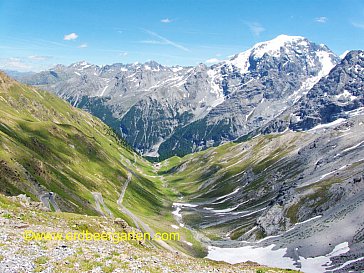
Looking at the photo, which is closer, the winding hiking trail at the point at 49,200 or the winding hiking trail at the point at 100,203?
the winding hiking trail at the point at 49,200

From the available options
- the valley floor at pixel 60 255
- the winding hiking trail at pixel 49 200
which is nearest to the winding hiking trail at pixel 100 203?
the winding hiking trail at pixel 49 200

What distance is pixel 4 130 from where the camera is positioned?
158375mm

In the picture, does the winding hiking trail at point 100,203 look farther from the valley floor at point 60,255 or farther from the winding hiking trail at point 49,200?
the valley floor at point 60,255

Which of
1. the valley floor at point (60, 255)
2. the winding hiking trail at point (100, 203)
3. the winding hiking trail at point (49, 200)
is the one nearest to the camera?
the valley floor at point (60, 255)

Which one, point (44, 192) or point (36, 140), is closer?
point (44, 192)

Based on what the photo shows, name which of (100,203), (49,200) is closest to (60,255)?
(49,200)

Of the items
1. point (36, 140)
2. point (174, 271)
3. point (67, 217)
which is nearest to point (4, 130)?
point (36, 140)

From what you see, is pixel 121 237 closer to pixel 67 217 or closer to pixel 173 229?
pixel 67 217

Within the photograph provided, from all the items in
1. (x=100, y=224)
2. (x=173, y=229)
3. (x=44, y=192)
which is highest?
(x=100, y=224)

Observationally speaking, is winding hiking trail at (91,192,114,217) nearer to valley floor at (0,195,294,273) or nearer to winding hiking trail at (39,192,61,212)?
winding hiking trail at (39,192,61,212)

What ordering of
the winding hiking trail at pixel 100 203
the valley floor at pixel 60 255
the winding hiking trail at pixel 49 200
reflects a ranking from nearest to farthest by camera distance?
the valley floor at pixel 60 255
the winding hiking trail at pixel 49 200
the winding hiking trail at pixel 100 203

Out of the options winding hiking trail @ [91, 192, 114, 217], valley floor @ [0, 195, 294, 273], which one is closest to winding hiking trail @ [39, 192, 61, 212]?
winding hiking trail @ [91, 192, 114, 217]

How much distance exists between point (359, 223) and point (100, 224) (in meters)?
85.6

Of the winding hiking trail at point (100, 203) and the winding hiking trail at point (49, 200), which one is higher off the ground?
the winding hiking trail at point (49, 200)
